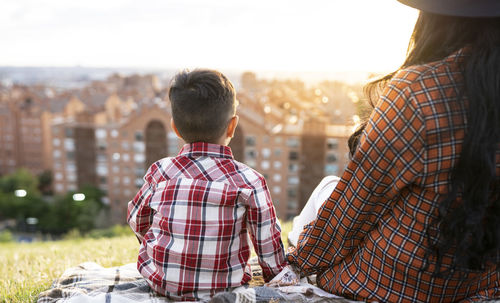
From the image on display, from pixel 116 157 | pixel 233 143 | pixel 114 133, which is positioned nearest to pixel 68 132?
pixel 114 133

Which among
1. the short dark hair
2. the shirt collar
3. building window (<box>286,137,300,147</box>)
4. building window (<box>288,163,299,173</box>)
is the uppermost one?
the short dark hair

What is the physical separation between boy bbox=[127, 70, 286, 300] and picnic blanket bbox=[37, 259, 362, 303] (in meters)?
0.07

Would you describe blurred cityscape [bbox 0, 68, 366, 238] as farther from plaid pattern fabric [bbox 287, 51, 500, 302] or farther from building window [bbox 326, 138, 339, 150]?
plaid pattern fabric [bbox 287, 51, 500, 302]

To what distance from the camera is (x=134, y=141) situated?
15.4 meters

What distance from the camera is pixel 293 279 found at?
1.10 meters

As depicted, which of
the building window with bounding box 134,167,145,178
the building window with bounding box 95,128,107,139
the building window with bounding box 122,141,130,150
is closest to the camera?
the building window with bounding box 122,141,130,150

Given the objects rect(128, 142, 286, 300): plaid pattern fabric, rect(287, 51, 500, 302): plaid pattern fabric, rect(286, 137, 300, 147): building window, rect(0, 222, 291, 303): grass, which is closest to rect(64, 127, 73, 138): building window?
rect(286, 137, 300, 147): building window

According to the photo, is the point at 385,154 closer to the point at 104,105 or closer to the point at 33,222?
the point at 33,222

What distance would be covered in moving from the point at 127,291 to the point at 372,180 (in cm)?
68

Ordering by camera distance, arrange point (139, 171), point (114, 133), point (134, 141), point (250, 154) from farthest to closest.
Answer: point (139, 171), point (114, 133), point (134, 141), point (250, 154)

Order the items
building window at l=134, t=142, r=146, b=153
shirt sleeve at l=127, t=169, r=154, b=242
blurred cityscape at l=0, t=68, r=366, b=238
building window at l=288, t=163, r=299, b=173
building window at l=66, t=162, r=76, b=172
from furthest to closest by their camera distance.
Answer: building window at l=66, t=162, r=76, b=172, building window at l=134, t=142, r=146, b=153, building window at l=288, t=163, r=299, b=173, blurred cityscape at l=0, t=68, r=366, b=238, shirt sleeve at l=127, t=169, r=154, b=242

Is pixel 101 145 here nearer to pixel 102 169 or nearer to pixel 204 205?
pixel 102 169

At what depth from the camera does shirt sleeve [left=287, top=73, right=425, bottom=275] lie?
0.84 meters

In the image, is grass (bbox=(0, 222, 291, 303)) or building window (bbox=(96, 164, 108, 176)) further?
building window (bbox=(96, 164, 108, 176))
